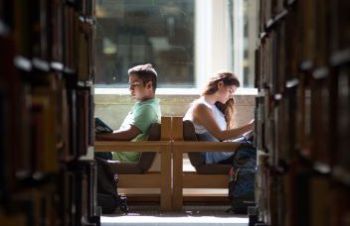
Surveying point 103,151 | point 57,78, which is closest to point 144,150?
point 103,151

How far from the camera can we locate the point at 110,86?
27.2 feet

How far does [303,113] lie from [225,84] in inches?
138

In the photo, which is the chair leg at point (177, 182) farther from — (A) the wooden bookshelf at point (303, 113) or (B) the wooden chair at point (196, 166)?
(A) the wooden bookshelf at point (303, 113)

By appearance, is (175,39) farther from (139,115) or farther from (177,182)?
(177,182)

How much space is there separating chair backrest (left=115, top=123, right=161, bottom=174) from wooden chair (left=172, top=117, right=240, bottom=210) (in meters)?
0.14

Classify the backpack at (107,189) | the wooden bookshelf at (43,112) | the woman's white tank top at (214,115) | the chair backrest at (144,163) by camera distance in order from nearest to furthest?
the wooden bookshelf at (43,112) → the backpack at (107,189) → the chair backrest at (144,163) → the woman's white tank top at (214,115)

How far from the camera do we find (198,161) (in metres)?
6.31

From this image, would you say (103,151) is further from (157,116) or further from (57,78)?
(57,78)

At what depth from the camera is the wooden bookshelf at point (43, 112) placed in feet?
6.99

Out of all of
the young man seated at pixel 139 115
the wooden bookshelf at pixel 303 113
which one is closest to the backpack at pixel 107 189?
the young man seated at pixel 139 115

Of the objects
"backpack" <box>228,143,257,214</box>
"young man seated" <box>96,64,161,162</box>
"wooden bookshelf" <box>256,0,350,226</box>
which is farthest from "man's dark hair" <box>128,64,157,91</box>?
"wooden bookshelf" <box>256,0,350,226</box>

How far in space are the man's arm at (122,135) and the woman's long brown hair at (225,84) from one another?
2.14 ft

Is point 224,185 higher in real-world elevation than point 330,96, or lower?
lower

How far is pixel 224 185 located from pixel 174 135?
528 millimetres
